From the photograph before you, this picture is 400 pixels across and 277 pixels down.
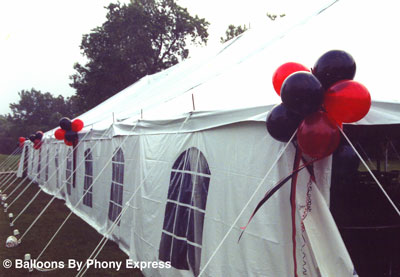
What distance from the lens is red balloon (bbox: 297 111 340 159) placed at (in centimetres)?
192

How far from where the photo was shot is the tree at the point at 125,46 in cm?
1978

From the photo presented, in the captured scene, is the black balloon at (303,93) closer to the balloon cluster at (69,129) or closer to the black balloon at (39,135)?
the balloon cluster at (69,129)

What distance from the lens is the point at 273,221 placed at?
237 cm

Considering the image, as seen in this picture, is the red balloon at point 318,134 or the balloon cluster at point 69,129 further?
the balloon cluster at point 69,129

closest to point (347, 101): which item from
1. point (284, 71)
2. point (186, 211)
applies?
point (284, 71)

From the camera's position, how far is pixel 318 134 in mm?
1909

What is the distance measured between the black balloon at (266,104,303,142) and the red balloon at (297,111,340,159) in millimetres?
72

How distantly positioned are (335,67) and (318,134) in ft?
1.41

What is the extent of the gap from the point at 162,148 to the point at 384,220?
323 centimetres

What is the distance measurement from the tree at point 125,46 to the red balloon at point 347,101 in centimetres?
1876

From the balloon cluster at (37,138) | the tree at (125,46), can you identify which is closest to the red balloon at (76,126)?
the balloon cluster at (37,138)

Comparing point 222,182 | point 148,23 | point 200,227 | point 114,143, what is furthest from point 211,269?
point 148,23

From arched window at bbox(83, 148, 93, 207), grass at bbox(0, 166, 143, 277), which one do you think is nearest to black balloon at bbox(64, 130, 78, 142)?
arched window at bbox(83, 148, 93, 207)

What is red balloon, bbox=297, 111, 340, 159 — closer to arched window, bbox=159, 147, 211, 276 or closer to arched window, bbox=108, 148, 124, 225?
arched window, bbox=159, 147, 211, 276
